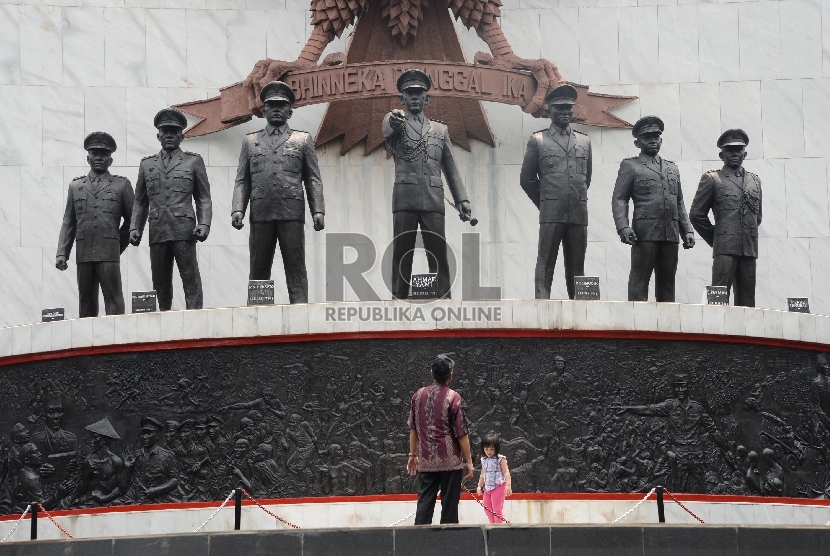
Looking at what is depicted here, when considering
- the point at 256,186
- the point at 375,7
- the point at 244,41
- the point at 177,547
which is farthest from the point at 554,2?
the point at 177,547

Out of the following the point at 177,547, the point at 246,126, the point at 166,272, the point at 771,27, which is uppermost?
the point at 771,27

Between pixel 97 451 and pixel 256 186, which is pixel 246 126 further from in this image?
pixel 97 451

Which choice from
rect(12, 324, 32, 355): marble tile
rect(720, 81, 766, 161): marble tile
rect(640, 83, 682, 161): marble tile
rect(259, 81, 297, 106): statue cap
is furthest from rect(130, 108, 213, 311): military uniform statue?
rect(720, 81, 766, 161): marble tile

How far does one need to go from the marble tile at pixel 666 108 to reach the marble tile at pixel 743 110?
0.35 m

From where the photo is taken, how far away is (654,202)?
11.5 meters

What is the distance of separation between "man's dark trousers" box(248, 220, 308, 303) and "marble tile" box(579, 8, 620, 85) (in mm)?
4713

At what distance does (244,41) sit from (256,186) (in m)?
3.90

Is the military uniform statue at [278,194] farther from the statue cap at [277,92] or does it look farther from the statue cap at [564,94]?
the statue cap at [564,94]

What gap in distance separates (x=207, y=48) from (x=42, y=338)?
468 cm

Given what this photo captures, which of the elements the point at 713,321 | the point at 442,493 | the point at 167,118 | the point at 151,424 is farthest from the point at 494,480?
the point at 167,118

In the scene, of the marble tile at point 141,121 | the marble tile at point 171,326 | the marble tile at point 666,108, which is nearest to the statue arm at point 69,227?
the marble tile at point 171,326

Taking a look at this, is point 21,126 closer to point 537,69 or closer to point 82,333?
point 82,333

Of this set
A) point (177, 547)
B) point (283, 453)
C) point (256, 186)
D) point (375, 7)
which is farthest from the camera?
point (375, 7)

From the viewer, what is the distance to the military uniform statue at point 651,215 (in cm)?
1153
